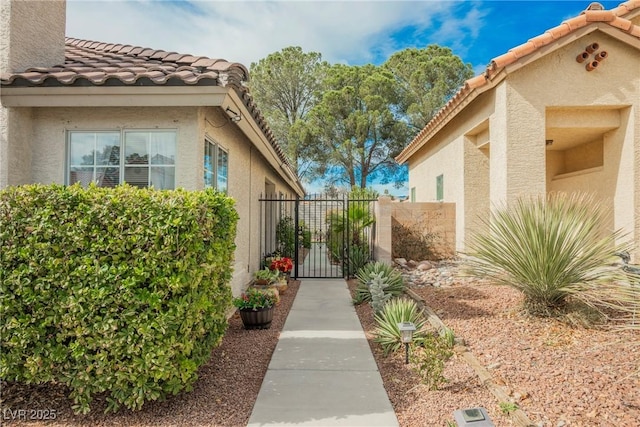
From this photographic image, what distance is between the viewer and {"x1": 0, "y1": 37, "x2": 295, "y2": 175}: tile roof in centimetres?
509

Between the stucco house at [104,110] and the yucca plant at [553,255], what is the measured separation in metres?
5.02

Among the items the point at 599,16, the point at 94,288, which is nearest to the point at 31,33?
the point at 94,288

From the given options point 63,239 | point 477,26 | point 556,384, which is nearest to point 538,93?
point 477,26

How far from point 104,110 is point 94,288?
10.5 feet

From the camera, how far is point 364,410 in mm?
4121

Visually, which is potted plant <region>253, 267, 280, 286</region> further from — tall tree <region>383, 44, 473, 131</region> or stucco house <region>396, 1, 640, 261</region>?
tall tree <region>383, 44, 473, 131</region>

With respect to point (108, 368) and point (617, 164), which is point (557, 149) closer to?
point (617, 164)

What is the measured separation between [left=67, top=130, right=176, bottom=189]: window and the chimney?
1.38 metres

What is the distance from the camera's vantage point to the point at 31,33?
6027mm

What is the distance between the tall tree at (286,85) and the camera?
3091 centimetres

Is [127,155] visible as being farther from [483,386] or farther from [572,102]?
[572,102]

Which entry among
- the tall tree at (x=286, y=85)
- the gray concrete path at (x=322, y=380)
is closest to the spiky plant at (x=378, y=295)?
the gray concrete path at (x=322, y=380)

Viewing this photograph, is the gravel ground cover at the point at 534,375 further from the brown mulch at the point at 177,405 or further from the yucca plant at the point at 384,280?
the brown mulch at the point at 177,405

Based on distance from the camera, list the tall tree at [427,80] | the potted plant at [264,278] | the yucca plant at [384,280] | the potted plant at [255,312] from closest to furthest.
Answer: the potted plant at [255,312]
the yucca plant at [384,280]
the potted plant at [264,278]
the tall tree at [427,80]
